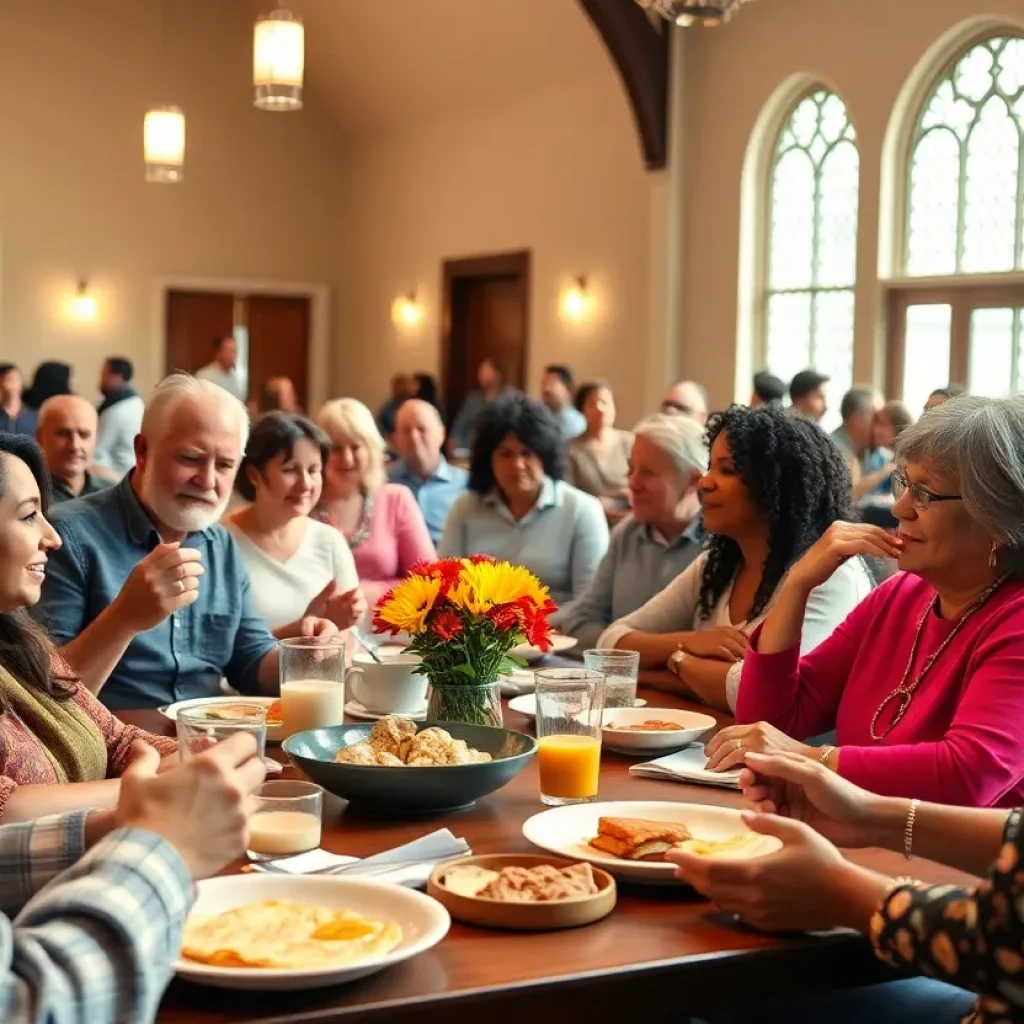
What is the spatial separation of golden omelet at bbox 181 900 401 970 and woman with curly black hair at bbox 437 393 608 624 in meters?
2.88

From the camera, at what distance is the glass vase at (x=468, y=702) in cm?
212

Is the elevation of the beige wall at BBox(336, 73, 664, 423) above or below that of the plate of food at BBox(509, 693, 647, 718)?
above

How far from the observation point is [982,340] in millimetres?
7844

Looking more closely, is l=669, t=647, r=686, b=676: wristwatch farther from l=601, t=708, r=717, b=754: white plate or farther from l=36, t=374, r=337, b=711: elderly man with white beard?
l=36, t=374, r=337, b=711: elderly man with white beard

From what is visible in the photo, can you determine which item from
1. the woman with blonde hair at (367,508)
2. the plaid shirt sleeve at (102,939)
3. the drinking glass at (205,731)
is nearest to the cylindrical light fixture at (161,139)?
the woman with blonde hair at (367,508)

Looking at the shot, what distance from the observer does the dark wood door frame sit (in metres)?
11.3

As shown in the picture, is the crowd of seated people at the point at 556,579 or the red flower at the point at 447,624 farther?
the red flower at the point at 447,624

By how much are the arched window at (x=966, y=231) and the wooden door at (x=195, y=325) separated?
721cm

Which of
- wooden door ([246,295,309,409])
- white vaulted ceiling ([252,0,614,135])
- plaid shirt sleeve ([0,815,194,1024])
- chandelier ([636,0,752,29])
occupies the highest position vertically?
white vaulted ceiling ([252,0,614,135])

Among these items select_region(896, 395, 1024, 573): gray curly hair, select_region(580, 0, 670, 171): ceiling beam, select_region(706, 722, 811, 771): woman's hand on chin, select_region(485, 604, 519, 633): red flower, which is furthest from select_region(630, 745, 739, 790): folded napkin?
select_region(580, 0, 670, 171): ceiling beam

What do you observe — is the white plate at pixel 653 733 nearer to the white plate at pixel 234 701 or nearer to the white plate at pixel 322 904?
the white plate at pixel 234 701

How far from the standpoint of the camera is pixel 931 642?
7.04 feet

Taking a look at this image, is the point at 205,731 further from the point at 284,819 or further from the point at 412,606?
the point at 412,606

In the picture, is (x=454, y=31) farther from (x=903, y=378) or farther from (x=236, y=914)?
(x=236, y=914)
